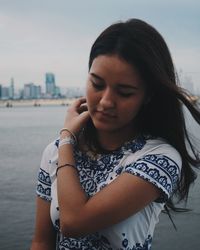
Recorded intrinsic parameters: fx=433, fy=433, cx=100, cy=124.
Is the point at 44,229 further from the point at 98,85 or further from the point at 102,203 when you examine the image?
the point at 98,85

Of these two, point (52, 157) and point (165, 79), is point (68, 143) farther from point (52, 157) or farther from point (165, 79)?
point (165, 79)

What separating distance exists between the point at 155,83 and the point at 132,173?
0.42m

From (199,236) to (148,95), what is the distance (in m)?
8.90

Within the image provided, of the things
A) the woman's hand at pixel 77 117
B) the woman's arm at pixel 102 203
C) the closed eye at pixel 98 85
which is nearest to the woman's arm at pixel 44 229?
the woman's arm at pixel 102 203

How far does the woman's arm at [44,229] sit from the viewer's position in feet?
6.77

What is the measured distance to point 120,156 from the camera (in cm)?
195

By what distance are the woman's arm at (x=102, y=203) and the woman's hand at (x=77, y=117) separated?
0.37 metres

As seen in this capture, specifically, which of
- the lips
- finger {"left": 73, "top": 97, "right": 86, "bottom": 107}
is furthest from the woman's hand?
the lips

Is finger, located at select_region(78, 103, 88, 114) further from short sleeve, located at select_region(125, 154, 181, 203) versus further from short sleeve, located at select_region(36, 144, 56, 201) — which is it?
short sleeve, located at select_region(125, 154, 181, 203)

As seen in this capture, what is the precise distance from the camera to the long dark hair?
1829 mm

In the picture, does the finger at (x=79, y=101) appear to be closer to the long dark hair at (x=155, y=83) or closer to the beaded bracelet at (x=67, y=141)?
the long dark hair at (x=155, y=83)

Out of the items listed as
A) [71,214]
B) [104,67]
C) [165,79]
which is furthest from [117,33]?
[71,214]

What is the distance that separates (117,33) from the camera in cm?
188

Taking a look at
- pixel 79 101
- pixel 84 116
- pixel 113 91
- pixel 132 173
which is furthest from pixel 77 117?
pixel 132 173
